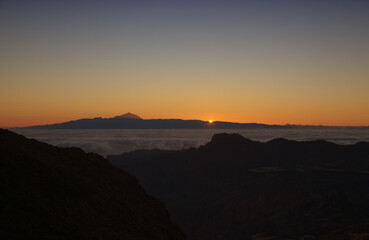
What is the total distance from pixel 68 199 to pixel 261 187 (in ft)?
296

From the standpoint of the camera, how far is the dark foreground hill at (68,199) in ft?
47.9

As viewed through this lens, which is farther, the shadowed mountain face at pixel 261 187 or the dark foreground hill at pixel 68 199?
the shadowed mountain face at pixel 261 187

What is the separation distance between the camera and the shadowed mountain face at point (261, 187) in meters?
73.1

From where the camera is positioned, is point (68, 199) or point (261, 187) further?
point (261, 187)

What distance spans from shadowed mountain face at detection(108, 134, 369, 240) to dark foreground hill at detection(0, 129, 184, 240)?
4267cm

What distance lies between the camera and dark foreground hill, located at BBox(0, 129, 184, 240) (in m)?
14.6

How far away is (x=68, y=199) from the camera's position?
16781 mm

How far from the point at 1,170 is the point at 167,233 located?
305 inches

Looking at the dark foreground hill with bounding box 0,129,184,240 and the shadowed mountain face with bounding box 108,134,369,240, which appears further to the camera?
the shadowed mountain face with bounding box 108,134,369,240

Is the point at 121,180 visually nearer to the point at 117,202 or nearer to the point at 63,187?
the point at 117,202

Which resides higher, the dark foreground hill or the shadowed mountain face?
the dark foreground hill

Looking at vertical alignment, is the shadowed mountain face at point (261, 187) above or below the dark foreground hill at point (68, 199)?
below

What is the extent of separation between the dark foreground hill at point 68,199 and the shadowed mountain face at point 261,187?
4267 cm

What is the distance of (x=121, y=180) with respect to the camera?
21406mm
